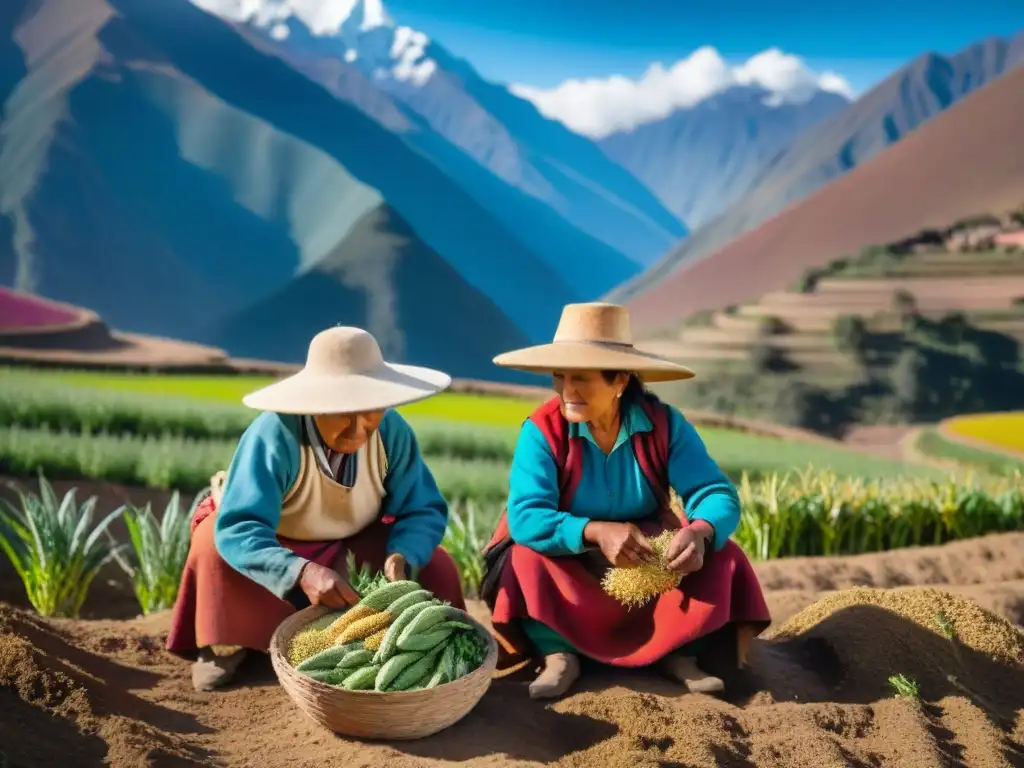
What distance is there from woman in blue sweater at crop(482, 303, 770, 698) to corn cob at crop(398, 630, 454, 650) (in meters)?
0.40

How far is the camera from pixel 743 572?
2.52 meters

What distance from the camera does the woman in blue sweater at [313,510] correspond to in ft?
7.50

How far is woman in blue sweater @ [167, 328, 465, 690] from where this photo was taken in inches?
90.0

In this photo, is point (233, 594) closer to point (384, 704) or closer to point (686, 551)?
point (384, 704)

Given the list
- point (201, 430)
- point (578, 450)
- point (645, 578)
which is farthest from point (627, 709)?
point (201, 430)

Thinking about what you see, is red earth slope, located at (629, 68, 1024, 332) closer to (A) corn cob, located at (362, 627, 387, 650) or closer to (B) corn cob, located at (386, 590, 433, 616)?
(B) corn cob, located at (386, 590, 433, 616)

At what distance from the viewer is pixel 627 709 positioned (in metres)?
2.25

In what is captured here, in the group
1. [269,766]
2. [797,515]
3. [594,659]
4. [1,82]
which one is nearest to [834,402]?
[797,515]

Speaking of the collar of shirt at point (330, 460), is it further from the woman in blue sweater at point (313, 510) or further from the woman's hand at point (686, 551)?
the woman's hand at point (686, 551)

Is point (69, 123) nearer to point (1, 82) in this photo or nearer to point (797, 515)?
point (1, 82)

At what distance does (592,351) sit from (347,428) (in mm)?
701

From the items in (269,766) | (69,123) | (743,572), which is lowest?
(269,766)

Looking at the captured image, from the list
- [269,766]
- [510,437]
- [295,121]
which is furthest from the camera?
[295,121]

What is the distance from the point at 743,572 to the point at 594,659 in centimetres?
48
